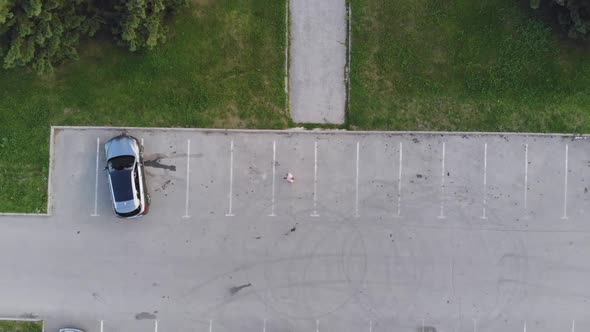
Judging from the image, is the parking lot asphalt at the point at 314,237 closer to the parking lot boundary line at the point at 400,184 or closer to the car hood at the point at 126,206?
the parking lot boundary line at the point at 400,184

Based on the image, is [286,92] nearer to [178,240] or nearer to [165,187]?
[165,187]

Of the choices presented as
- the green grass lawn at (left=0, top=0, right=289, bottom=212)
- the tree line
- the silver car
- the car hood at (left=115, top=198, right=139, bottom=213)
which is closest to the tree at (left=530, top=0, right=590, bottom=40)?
the green grass lawn at (left=0, top=0, right=289, bottom=212)

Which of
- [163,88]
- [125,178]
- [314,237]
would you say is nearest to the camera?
[125,178]

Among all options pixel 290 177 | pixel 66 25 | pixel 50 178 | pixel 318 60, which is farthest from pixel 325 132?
pixel 50 178

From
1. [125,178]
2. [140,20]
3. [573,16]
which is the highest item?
[573,16]

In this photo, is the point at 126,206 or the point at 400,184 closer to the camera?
the point at 126,206

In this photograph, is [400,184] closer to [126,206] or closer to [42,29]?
[126,206]

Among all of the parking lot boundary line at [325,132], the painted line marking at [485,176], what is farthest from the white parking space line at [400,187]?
the painted line marking at [485,176]

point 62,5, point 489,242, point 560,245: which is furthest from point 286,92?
point 560,245

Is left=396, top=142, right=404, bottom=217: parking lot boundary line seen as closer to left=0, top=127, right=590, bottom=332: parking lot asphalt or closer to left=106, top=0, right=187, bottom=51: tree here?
left=0, top=127, right=590, bottom=332: parking lot asphalt
